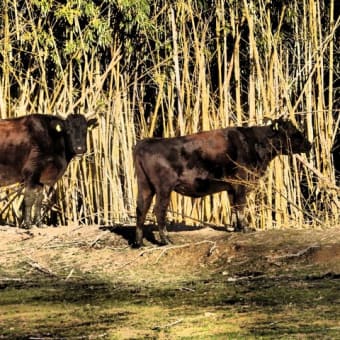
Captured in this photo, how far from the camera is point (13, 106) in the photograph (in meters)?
12.4

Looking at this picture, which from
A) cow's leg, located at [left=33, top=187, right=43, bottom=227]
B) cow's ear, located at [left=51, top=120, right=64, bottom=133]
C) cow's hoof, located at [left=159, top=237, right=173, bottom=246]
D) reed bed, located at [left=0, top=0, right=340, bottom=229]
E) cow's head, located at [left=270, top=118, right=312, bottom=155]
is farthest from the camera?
cow's ear, located at [left=51, top=120, right=64, bottom=133]

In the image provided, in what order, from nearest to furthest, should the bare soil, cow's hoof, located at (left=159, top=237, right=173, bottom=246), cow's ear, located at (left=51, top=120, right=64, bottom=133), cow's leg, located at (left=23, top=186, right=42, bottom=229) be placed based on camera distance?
the bare soil → cow's hoof, located at (left=159, top=237, right=173, bottom=246) → cow's leg, located at (left=23, top=186, right=42, bottom=229) → cow's ear, located at (left=51, top=120, right=64, bottom=133)

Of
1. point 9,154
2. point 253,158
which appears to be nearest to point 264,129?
point 253,158

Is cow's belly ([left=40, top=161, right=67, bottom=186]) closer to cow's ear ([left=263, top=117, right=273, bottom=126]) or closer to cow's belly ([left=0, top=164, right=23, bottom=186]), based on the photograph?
cow's belly ([left=0, top=164, right=23, bottom=186])

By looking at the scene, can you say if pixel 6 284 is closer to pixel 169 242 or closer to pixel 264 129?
pixel 169 242

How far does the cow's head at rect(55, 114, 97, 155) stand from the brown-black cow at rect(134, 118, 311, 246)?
2128 mm

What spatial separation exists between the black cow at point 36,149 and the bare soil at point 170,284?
962mm

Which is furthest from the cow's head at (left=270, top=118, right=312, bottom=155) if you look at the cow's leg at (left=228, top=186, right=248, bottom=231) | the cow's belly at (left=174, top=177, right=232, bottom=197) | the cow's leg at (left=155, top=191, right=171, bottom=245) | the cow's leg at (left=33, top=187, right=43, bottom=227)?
the cow's leg at (left=33, top=187, right=43, bottom=227)

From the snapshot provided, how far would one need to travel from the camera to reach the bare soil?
5.66m

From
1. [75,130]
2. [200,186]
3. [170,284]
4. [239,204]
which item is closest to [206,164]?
[200,186]

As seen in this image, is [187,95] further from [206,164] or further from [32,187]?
[32,187]

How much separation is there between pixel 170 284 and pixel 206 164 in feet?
7.08

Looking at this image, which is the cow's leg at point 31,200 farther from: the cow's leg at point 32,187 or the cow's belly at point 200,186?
the cow's belly at point 200,186

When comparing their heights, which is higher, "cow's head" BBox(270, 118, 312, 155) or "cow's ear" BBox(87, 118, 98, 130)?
"cow's ear" BBox(87, 118, 98, 130)
